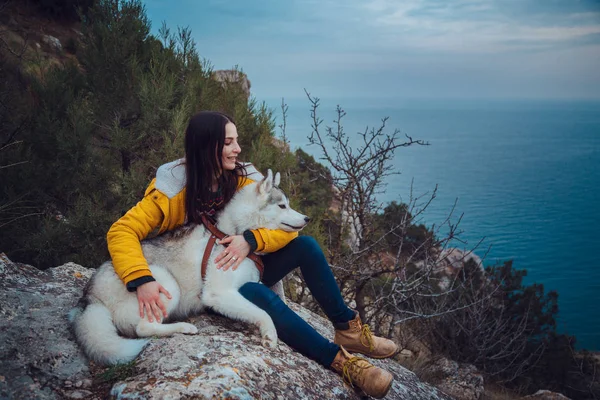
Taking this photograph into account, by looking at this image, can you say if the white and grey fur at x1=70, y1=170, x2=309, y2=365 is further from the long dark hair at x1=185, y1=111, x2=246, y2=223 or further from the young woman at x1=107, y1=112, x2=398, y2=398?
the long dark hair at x1=185, y1=111, x2=246, y2=223

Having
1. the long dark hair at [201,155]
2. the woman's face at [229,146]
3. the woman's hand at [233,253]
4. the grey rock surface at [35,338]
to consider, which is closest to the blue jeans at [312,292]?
the woman's hand at [233,253]

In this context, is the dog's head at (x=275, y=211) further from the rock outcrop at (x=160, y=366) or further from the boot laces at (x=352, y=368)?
the boot laces at (x=352, y=368)

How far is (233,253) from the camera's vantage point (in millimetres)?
3248

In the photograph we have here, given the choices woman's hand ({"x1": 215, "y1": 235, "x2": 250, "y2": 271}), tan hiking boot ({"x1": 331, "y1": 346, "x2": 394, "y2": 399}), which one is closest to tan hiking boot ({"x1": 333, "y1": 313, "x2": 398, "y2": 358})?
tan hiking boot ({"x1": 331, "y1": 346, "x2": 394, "y2": 399})

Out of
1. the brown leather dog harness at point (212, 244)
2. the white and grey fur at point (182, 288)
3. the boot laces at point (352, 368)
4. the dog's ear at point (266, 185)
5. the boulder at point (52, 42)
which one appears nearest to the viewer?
the white and grey fur at point (182, 288)

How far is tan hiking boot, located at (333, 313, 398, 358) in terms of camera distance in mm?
3500

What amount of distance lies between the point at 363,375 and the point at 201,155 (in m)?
2.15

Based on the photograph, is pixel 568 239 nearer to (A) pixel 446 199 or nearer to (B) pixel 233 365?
(A) pixel 446 199

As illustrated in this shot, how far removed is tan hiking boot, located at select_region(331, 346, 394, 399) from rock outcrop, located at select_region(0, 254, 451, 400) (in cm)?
8

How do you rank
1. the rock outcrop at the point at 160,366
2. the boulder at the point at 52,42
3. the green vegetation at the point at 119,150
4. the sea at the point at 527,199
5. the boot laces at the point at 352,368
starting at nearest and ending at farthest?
the rock outcrop at the point at 160,366
the boot laces at the point at 352,368
the green vegetation at the point at 119,150
the boulder at the point at 52,42
the sea at the point at 527,199

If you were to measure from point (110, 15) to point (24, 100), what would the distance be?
2.42 meters

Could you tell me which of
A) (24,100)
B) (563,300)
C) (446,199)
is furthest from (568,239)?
(24,100)

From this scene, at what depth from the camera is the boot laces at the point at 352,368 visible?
124 inches

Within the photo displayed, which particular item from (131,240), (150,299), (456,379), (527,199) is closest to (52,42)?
(131,240)
